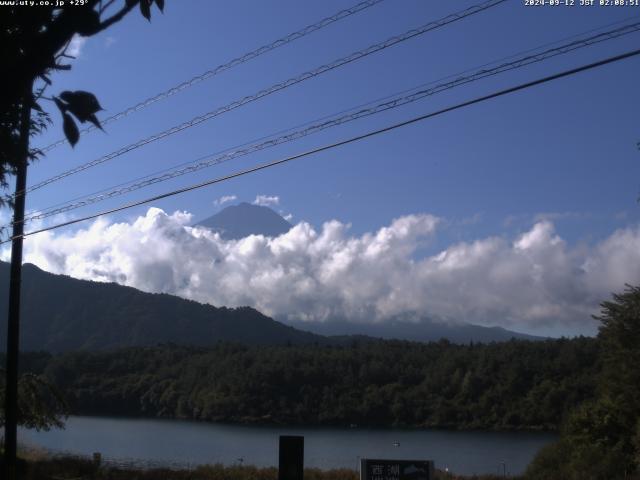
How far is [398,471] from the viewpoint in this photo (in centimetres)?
1308

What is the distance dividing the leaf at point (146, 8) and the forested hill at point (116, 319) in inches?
4544

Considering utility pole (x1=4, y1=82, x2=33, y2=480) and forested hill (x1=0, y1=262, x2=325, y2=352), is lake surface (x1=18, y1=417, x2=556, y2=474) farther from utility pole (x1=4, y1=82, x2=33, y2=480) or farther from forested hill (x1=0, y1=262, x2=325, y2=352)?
forested hill (x1=0, y1=262, x2=325, y2=352)

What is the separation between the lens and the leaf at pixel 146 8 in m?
3.61

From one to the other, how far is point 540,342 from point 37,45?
83.2 m

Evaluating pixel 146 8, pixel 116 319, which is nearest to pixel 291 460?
pixel 146 8

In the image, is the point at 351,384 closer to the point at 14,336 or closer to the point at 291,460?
the point at 14,336

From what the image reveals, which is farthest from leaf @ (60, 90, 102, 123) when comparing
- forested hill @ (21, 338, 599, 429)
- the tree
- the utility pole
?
forested hill @ (21, 338, 599, 429)

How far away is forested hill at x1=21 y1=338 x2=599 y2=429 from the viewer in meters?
70.6

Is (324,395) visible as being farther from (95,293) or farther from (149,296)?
(149,296)

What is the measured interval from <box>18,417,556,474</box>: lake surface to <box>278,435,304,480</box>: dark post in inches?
825

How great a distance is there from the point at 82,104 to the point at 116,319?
147459 millimetres

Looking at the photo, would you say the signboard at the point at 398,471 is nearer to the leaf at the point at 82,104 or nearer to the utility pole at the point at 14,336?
the utility pole at the point at 14,336

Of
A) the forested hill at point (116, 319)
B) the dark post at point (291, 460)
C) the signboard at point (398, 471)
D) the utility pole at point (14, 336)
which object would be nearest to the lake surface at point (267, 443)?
the utility pole at point (14, 336)

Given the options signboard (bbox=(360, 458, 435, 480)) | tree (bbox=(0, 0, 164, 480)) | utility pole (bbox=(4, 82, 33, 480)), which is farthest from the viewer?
utility pole (bbox=(4, 82, 33, 480))
